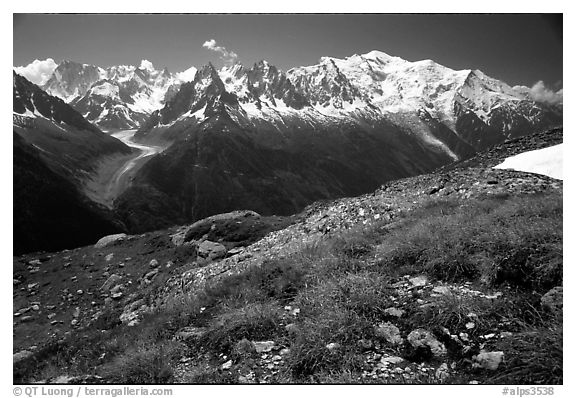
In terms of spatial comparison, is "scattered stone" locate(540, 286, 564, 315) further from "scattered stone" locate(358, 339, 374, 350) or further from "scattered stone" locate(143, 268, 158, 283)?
"scattered stone" locate(143, 268, 158, 283)

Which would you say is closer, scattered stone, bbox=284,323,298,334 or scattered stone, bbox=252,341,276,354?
scattered stone, bbox=252,341,276,354

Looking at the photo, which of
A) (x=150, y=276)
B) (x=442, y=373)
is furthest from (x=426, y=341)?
(x=150, y=276)

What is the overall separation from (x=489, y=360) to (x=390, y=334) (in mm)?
1385

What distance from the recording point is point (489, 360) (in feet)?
15.6

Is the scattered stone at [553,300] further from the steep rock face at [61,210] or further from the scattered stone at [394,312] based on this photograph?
the steep rock face at [61,210]

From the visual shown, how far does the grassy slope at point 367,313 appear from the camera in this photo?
202 inches

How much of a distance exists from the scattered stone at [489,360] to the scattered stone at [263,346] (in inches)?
122

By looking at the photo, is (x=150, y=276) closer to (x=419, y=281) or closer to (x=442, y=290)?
(x=419, y=281)

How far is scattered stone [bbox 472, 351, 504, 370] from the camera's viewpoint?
186 inches

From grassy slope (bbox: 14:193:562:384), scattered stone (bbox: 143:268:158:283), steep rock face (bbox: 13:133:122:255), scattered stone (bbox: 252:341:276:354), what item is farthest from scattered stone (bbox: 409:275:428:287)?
steep rock face (bbox: 13:133:122:255)

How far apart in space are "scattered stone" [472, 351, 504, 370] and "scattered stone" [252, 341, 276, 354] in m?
3.09

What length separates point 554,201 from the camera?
847 cm
